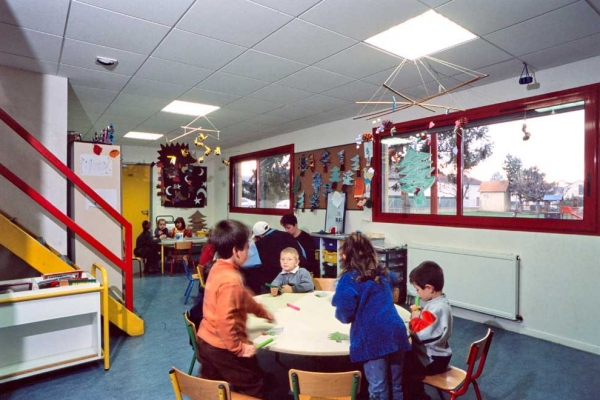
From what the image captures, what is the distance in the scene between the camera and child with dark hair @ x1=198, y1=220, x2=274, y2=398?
5.85 feet

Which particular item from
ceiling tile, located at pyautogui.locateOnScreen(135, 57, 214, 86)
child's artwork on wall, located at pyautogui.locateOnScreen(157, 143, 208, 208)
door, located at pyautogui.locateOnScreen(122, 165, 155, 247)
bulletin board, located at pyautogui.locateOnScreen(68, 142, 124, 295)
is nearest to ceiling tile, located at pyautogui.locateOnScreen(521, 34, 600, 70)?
ceiling tile, located at pyautogui.locateOnScreen(135, 57, 214, 86)

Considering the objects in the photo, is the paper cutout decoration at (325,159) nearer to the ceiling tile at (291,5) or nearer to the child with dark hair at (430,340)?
the ceiling tile at (291,5)

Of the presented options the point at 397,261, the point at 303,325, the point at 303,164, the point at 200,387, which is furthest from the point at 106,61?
the point at 397,261

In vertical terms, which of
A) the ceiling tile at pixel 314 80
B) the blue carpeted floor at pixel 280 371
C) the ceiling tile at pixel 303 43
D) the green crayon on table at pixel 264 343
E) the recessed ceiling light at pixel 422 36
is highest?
the recessed ceiling light at pixel 422 36

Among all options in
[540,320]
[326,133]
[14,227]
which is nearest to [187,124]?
[326,133]

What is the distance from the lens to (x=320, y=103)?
4.95 meters

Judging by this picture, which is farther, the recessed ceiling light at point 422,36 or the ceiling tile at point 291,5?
the recessed ceiling light at point 422,36

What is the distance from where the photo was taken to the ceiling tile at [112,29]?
2.62 meters

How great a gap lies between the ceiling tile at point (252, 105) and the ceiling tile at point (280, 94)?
159 mm

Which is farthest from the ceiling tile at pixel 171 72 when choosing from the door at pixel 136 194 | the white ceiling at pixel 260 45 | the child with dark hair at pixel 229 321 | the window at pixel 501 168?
the door at pixel 136 194

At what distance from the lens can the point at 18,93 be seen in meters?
3.74

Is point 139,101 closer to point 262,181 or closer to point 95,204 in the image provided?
point 95,204

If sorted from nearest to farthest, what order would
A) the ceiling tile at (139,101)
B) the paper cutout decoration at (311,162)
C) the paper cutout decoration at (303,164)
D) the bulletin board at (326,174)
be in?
the ceiling tile at (139,101) < the bulletin board at (326,174) < the paper cutout decoration at (311,162) < the paper cutout decoration at (303,164)

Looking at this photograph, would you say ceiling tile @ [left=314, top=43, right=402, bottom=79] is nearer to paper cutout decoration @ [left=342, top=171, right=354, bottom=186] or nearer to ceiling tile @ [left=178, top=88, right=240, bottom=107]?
ceiling tile @ [left=178, top=88, right=240, bottom=107]
